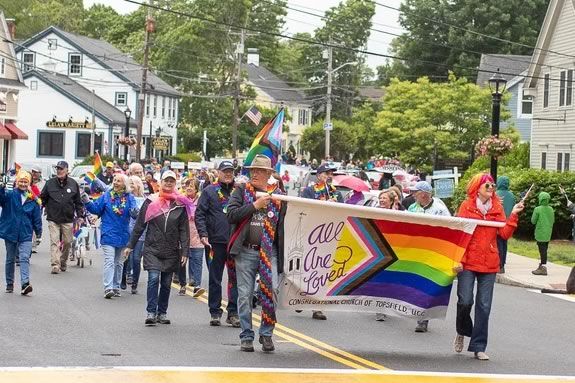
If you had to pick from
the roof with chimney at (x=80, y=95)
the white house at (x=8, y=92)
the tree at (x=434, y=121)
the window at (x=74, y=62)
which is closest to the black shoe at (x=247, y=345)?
the tree at (x=434, y=121)

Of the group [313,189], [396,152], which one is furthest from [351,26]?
[313,189]

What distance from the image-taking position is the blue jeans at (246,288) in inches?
481

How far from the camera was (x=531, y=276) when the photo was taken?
2353 centimetres

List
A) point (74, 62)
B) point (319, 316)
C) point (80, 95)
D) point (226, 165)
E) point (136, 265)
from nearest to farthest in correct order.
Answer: point (226, 165)
point (319, 316)
point (136, 265)
point (80, 95)
point (74, 62)

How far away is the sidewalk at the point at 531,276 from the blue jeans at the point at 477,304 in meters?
9.72

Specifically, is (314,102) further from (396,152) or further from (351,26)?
(396,152)

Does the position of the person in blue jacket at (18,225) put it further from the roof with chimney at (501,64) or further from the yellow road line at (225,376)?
the roof with chimney at (501,64)

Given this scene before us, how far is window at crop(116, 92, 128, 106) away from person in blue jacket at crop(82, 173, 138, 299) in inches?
2540

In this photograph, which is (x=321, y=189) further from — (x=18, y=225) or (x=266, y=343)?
(x=266, y=343)

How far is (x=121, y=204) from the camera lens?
17.6m

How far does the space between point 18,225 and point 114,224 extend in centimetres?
137

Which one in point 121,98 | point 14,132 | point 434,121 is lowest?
point 14,132

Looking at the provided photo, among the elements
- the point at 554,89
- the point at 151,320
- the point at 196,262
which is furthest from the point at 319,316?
the point at 554,89

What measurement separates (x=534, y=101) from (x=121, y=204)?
32.5 meters
